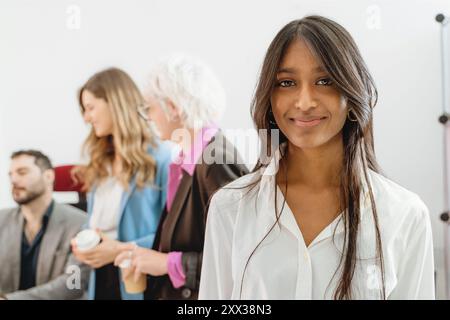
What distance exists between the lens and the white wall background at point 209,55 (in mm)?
1371

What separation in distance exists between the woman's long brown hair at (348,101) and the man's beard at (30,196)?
68 centimetres

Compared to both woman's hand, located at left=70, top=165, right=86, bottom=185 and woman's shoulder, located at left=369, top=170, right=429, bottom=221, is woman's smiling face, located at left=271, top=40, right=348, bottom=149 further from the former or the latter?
woman's hand, located at left=70, top=165, right=86, bottom=185

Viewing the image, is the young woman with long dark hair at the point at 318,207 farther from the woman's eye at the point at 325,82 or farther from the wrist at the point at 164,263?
the wrist at the point at 164,263

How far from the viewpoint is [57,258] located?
142 centimetres

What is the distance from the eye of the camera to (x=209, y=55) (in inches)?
54.6

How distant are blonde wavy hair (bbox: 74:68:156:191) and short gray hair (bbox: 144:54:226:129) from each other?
71 mm

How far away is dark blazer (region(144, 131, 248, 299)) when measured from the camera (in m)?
1.36

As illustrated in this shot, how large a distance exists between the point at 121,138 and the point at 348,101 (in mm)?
644

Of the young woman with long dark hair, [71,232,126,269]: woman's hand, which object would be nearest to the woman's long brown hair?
the young woman with long dark hair

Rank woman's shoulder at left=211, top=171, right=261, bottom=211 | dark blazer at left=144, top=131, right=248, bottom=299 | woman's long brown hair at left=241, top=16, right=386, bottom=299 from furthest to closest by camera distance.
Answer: dark blazer at left=144, top=131, right=248, bottom=299 < woman's shoulder at left=211, top=171, right=261, bottom=211 < woman's long brown hair at left=241, top=16, right=386, bottom=299

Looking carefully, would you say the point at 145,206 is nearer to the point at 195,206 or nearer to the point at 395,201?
the point at 195,206

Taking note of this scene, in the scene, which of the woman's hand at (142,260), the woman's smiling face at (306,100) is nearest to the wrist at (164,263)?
the woman's hand at (142,260)

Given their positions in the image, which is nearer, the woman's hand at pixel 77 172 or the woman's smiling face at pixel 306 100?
the woman's smiling face at pixel 306 100
